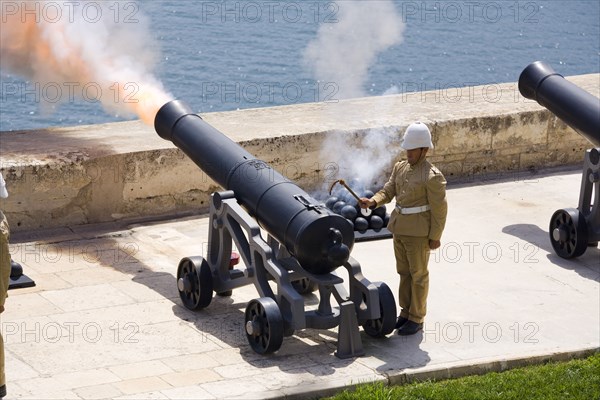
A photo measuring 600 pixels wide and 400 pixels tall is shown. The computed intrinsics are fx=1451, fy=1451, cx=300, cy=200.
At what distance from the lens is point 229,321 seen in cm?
980

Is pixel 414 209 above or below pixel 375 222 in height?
above

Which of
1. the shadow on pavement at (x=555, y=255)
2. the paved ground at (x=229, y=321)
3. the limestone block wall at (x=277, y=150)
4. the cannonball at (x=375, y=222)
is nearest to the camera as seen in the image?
the paved ground at (x=229, y=321)

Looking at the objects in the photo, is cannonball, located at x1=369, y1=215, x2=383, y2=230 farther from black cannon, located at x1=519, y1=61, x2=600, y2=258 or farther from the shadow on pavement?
black cannon, located at x1=519, y1=61, x2=600, y2=258

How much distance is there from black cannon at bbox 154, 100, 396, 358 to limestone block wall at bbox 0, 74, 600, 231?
63.5 inches

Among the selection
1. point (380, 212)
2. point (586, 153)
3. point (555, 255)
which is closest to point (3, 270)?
point (380, 212)

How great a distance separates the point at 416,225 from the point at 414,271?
316 millimetres

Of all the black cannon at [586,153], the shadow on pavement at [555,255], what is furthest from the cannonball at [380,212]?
the black cannon at [586,153]

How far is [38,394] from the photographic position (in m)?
8.41

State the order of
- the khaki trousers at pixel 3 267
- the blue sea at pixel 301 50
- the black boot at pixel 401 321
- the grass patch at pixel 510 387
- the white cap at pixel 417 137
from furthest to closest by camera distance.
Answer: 1. the blue sea at pixel 301 50
2. the black boot at pixel 401 321
3. the white cap at pixel 417 137
4. the grass patch at pixel 510 387
5. the khaki trousers at pixel 3 267

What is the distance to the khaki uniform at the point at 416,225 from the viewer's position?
→ 9.49 meters

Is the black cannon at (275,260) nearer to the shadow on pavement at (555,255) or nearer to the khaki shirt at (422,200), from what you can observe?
the khaki shirt at (422,200)

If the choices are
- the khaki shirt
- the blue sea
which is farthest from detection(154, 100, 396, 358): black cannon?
the blue sea

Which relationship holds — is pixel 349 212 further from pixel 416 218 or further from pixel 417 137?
pixel 417 137

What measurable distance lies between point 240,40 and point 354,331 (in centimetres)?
2019
